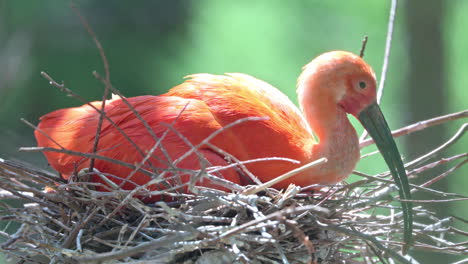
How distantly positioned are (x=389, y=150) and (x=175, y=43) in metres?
2.80

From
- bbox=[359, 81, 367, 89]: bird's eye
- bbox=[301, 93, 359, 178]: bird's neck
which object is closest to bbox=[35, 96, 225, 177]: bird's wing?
bbox=[301, 93, 359, 178]: bird's neck

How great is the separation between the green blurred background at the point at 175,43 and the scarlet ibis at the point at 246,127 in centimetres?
186

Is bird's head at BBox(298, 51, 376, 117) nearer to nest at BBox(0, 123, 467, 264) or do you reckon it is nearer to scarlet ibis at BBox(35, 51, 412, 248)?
scarlet ibis at BBox(35, 51, 412, 248)

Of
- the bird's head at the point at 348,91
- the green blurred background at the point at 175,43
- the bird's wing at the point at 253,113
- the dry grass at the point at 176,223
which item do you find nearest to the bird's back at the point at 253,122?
the bird's wing at the point at 253,113

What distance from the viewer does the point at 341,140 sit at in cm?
279

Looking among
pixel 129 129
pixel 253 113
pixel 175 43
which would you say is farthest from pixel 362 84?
pixel 175 43

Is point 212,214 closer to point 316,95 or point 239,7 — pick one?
point 316,95

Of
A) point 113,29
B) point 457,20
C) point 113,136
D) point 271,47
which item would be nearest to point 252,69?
point 271,47

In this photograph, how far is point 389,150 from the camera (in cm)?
277

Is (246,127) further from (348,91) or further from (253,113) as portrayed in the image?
(348,91)

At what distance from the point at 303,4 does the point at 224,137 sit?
2.83 meters

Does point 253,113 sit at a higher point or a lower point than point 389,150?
lower

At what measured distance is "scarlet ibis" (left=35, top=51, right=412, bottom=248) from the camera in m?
2.62

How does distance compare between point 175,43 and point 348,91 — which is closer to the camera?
point 348,91
